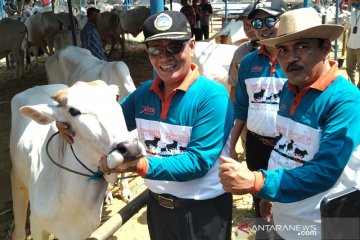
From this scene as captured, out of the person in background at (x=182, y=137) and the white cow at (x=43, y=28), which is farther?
the white cow at (x=43, y=28)

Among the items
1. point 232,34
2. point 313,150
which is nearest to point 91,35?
point 232,34

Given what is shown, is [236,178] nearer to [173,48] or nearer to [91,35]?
[173,48]

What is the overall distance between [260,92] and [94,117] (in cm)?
122

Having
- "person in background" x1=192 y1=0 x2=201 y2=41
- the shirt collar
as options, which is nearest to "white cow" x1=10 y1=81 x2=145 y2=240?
the shirt collar

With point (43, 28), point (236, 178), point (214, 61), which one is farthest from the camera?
point (43, 28)

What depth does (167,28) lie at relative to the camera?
6.19 feet

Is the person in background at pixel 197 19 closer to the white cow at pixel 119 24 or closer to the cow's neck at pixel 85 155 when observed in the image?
the white cow at pixel 119 24

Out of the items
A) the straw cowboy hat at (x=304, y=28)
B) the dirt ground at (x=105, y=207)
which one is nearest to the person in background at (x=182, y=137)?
the straw cowboy hat at (x=304, y=28)

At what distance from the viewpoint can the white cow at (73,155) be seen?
2.05 meters

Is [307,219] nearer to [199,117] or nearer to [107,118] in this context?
[199,117]

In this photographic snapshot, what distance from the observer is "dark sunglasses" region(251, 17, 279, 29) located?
2.89 meters

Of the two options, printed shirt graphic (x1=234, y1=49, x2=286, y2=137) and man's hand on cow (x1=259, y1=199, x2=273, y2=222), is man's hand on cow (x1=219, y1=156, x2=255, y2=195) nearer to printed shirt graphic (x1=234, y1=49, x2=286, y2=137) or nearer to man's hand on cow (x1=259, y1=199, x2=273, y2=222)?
→ man's hand on cow (x1=259, y1=199, x2=273, y2=222)

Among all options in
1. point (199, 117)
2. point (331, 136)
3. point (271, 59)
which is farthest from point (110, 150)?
point (271, 59)

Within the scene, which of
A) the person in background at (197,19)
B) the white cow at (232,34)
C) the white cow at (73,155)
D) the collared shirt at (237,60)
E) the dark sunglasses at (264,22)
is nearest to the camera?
the white cow at (73,155)
